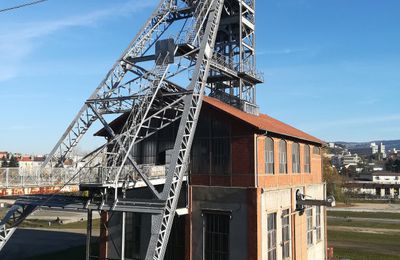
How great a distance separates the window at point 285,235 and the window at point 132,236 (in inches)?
365

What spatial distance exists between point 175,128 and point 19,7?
1167cm

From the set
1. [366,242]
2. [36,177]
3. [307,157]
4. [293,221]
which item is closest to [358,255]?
[366,242]

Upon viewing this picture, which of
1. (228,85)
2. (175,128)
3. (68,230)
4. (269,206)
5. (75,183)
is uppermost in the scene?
(228,85)

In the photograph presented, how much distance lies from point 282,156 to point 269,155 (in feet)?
8.28

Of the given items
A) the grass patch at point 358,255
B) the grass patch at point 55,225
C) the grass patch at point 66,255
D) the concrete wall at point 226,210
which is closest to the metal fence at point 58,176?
the concrete wall at point 226,210

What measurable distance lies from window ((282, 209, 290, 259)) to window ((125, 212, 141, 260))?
30.4 feet

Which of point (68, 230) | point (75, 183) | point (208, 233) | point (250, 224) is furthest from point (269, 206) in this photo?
point (68, 230)

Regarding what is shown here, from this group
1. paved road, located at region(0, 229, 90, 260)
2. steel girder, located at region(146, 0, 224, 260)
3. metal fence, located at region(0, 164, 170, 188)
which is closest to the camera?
metal fence, located at region(0, 164, 170, 188)

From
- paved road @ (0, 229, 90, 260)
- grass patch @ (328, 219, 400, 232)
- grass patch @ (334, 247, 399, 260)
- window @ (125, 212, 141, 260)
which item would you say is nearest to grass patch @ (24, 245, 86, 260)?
paved road @ (0, 229, 90, 260)

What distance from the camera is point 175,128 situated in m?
26.7

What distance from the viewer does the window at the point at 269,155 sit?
26.1 meters

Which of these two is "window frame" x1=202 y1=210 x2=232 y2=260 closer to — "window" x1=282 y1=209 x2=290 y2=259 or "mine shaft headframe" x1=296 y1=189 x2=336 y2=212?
"window" x1=282 y1=209 x2=290 y2=259

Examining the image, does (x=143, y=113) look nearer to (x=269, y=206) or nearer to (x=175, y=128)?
(x=175, y=128)

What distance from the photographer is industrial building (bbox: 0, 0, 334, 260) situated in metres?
20.8
